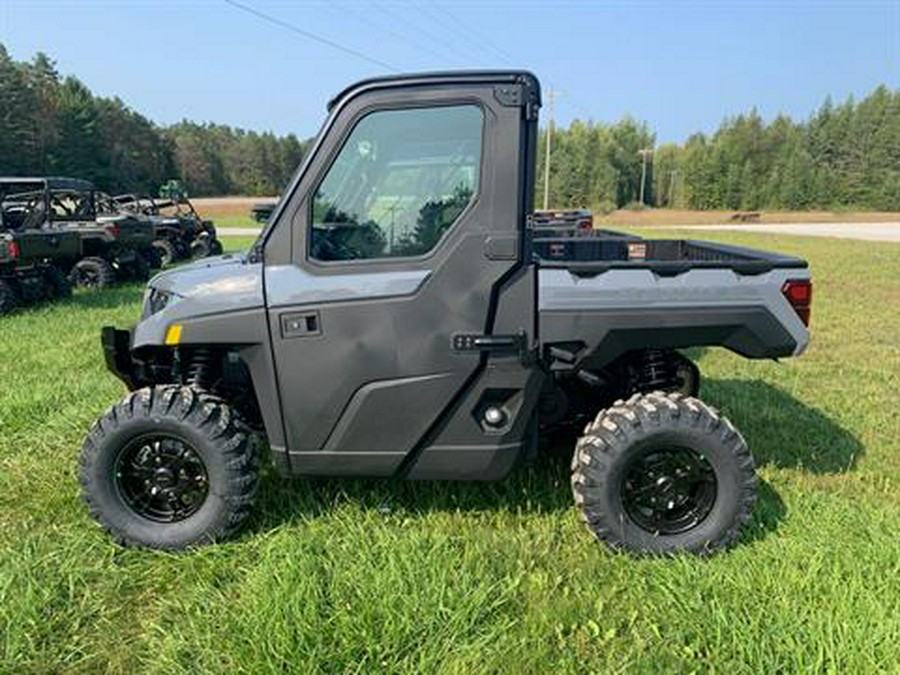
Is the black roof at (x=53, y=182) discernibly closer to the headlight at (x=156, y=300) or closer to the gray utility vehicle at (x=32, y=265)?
the gray utility vehicle at (x=32, y=265)

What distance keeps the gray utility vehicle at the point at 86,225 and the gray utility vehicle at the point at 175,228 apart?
2791 millimetres

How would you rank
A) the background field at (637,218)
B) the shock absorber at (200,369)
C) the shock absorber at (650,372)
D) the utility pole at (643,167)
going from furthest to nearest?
the utility pole at (643,167) < the background field at (637,218) < the shock absorber at (650,372) < the shock absorber at (200,369)

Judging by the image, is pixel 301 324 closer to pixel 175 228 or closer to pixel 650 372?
pixel 650 372

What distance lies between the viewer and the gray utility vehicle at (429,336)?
9.05 feet

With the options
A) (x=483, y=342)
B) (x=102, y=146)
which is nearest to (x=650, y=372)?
(x=483, y=342)

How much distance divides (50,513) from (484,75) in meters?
2.92

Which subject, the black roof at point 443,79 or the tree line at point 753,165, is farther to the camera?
the tree line at point 753,165

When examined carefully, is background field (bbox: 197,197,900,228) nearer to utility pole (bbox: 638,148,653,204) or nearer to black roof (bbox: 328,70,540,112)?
utility pole (bbox: 638,148,653,204)

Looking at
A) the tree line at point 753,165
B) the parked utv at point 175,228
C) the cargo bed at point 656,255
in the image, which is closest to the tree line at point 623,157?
the tree line at point 753,165

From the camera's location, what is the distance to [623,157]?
294 feet

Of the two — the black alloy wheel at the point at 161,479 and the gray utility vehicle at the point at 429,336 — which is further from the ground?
the gray utility vehicle at the point at 429,336

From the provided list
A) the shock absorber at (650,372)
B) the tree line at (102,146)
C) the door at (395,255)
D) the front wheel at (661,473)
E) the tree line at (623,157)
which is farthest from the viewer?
the tree line at (623,157)

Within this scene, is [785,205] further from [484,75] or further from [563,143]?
[484,75]

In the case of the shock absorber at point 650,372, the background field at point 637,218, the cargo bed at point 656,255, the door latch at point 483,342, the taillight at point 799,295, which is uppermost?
the cargo bed at point 656,255
